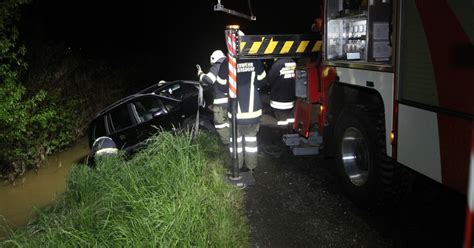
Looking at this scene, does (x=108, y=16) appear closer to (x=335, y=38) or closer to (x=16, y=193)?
(x=16, y=193)

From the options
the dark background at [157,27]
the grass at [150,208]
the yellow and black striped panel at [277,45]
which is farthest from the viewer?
the dark background at [157,27]

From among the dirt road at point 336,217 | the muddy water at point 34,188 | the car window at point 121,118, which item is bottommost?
the muddy water at point 34,188

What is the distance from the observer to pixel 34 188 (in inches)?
366

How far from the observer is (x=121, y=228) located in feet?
11.2

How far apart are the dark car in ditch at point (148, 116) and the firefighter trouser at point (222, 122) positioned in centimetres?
88

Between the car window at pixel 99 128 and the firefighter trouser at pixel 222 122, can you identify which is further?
the car window at pixel 99 128

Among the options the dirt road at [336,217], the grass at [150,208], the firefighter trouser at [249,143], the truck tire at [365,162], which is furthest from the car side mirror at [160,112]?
the truck tire at [365,162]

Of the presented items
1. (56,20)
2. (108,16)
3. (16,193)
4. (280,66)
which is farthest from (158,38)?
(280,66)

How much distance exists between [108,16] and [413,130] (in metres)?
24.4

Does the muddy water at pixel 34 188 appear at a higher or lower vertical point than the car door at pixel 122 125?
lower

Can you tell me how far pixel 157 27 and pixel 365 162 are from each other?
2666cm

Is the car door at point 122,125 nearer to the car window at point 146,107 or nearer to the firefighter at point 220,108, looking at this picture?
the car window at point 146,107

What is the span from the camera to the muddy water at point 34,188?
26.6 ft

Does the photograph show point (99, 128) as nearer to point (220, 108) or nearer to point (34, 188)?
point (34, 188)
